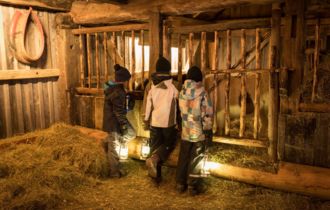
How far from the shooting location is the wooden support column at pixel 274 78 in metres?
5.11

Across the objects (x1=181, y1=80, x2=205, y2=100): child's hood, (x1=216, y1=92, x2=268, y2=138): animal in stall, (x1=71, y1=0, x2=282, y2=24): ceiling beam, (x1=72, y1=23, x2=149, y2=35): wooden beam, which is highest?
(x1=71, y1=0, x2=282, y2=24): ceiling beam

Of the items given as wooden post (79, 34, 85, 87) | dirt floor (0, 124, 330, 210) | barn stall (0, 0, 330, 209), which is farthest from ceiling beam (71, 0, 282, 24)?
dirt floor (0, 124, 330, 210)

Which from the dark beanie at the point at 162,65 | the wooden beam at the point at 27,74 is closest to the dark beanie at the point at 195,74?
the dark beanie at the point at 162,65

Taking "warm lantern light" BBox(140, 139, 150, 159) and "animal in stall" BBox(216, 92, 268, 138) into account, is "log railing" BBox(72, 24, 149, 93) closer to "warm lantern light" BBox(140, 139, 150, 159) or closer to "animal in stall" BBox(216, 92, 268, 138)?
"warm lantern light" BBox(140, 139, 150, 159)

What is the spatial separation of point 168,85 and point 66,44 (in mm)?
3510

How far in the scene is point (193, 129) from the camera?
16.9ft

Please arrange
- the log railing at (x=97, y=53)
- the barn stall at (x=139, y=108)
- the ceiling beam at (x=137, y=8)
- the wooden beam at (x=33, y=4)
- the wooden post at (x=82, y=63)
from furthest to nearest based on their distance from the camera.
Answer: the wooden post at (x=82, y=63), the log railing at (x=97, y=53), the wooden beam at (x=33, y=4), the ceiling beam at (x=137, y=8), the barn stall at (x=139, y=108)

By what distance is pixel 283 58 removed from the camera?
519cm

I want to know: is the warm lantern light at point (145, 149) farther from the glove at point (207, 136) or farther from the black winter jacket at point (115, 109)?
the glove at point (207, 136)

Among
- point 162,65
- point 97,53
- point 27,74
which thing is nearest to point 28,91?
point 27,74

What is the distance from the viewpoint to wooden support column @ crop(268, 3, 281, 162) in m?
5.11

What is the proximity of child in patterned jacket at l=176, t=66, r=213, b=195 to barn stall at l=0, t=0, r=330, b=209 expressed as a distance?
343mm

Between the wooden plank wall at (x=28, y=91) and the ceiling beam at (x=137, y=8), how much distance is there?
2.80 feet

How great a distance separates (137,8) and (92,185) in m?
3.74
